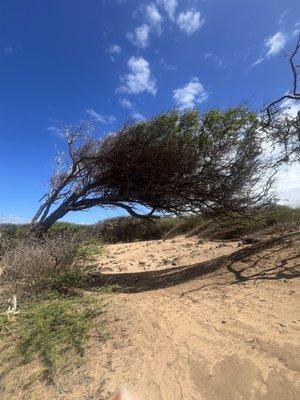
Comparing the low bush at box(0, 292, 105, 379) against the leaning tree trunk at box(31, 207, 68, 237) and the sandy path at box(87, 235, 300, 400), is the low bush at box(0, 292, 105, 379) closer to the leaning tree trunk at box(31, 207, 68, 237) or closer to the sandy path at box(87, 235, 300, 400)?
the sandy path at box(87, 235, 300, 400)

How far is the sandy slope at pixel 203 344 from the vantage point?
3.91 meters

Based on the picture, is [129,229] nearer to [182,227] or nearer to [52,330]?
[182,227]

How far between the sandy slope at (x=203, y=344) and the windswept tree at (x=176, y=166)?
3497 mm

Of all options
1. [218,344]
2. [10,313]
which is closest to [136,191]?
[10,313]

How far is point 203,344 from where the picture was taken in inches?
180

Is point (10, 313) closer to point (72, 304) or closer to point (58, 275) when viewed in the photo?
point (72, 304)

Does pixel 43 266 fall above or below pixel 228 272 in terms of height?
above

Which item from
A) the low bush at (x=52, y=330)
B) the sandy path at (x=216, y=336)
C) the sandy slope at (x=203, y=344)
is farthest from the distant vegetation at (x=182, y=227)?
the sandy slope at (x=203, y=344)

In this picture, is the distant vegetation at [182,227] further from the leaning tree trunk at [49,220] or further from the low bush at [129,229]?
the leaning tree trunk at [49,220]

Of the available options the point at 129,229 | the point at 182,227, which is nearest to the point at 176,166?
the point at 182,227

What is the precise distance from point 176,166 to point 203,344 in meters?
6.36

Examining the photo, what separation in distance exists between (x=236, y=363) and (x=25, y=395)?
2160mm

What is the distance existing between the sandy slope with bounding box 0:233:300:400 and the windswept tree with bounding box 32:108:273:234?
11.5 feet

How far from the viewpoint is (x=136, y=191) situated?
10828mm
